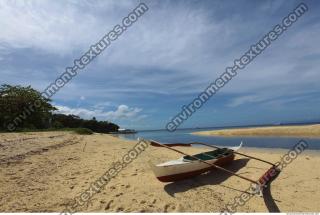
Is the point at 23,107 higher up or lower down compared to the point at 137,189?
higher up

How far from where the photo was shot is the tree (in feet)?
107

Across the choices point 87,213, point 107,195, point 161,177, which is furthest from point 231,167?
point 87,213

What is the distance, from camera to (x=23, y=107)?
3462 cm

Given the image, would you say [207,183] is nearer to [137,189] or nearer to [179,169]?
[179,169]

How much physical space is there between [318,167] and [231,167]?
118 inches

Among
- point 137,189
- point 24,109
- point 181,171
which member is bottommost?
point 137,189

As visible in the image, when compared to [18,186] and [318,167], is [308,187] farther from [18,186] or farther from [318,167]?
[18,186]

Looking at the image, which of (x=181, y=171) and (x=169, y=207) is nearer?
(x=169, y=207)

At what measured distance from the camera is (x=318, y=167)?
32.4ft

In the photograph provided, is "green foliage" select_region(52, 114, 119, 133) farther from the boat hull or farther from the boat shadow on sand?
the boat hull

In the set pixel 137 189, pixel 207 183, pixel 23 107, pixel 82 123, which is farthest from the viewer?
pixel 82 123

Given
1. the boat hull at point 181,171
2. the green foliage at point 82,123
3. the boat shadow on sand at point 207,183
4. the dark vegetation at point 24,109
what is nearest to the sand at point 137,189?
the boat shadow on sand at point 207,183

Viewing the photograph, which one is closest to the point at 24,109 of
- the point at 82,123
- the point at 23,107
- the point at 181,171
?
the point at 23,107

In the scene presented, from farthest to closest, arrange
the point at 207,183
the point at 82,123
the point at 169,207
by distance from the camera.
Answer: the point at 82,123 → the point at 207,183 → the point at 169,207
